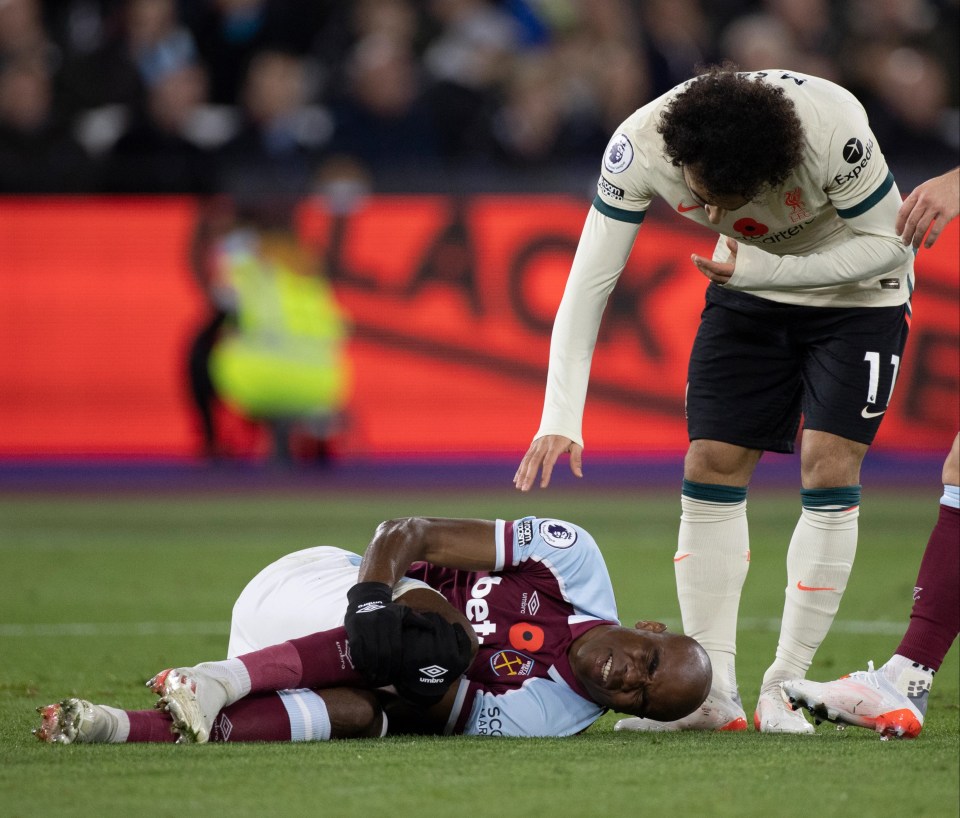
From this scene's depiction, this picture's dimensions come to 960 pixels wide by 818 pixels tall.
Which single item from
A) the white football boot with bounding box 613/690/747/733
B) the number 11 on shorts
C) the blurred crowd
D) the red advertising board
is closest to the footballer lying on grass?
the white football boot with bounding box 613/690/747/733

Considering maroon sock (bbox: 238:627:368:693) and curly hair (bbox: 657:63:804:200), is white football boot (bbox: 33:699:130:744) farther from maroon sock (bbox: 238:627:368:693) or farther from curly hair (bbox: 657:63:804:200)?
curly hair (bbox: 657:63:804:200)

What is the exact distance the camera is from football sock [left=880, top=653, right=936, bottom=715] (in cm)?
401

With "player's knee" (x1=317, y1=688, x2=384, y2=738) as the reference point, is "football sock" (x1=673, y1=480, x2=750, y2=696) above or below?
above

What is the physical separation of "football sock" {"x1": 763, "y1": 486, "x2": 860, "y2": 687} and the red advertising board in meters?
6.35

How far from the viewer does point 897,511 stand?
1030cm

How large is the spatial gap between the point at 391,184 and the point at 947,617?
7.91 metres

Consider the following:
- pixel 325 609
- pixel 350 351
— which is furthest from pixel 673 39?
pixel 325 609

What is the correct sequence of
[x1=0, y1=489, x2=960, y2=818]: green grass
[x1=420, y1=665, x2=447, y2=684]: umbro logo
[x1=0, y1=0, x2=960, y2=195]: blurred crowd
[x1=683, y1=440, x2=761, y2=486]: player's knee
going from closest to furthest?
[x1=0, y1=489, x2=960, y2=818]: green grass
[x1=420, y1=665, x2=447, y2=684]: umbro logo
[x1=683, y1=440, x2=761, y2=486]: player's knee
[x1=0, y1=0, x2=960, y2=195]: blurred crowd

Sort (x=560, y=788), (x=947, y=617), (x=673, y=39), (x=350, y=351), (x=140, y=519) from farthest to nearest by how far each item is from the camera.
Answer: (x=673, y=39) → (x=350, y=351) → (x=140, y=519) → (x=947, y=617) → (x=560, y=788)

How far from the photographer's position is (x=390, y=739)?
412 centimetres

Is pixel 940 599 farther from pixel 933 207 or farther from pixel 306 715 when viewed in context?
pixel 306 715

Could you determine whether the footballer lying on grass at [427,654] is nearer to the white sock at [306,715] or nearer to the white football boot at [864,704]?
the white sock at [306,715]

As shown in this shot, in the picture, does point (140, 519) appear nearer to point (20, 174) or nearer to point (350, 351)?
point (350, 351)

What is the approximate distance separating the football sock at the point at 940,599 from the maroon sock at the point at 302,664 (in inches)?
60.4
